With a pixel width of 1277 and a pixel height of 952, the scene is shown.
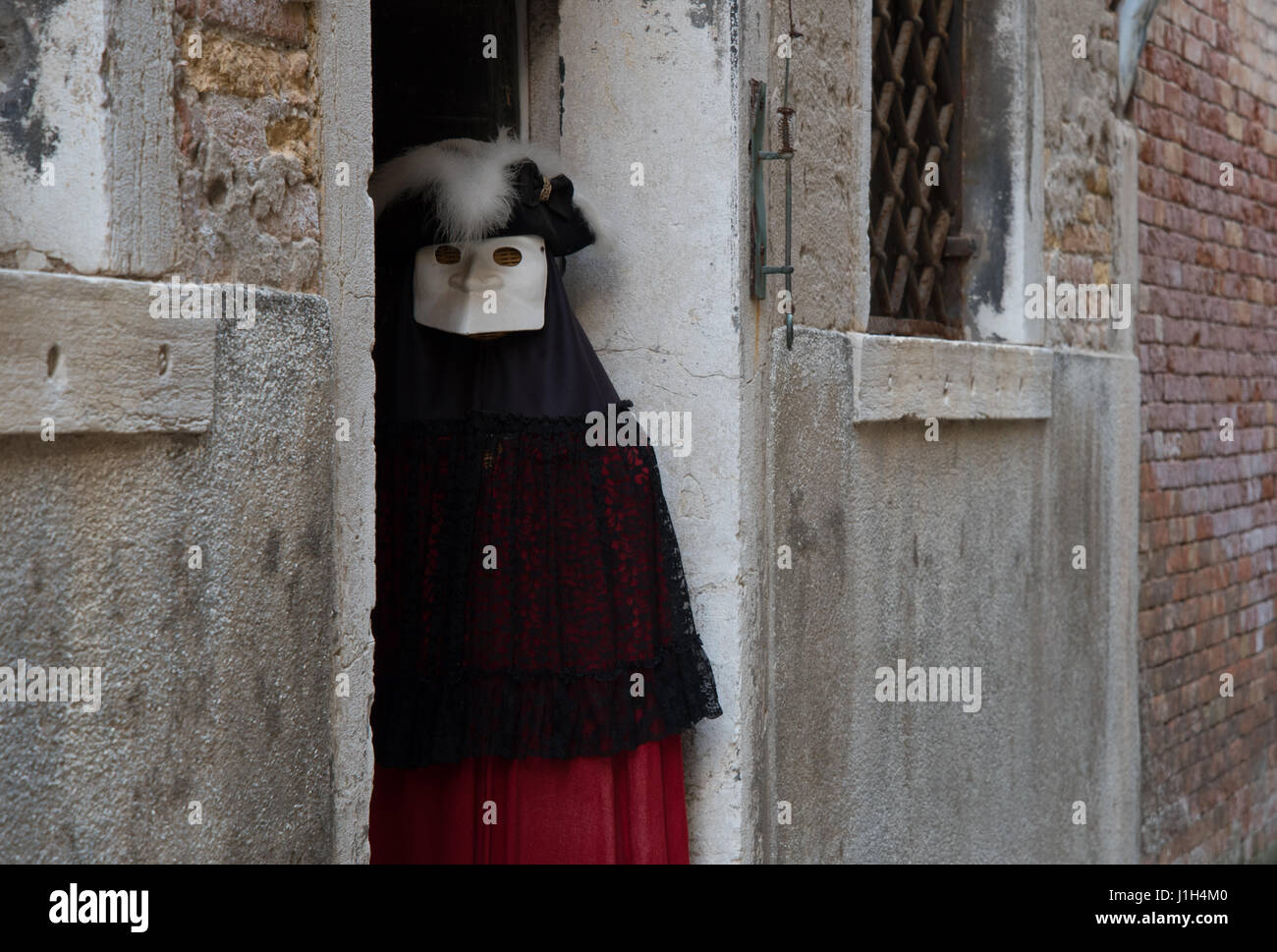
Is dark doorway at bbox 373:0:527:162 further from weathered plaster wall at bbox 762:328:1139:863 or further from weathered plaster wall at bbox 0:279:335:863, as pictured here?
weathered plaster wall at bbox 0:279:335:863

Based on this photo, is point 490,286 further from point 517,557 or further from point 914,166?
point 914,166

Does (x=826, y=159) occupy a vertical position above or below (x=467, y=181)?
above

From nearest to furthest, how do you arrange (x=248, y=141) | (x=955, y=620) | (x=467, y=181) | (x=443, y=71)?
(x=248, y=141) < (x=467, y=181) < (x=443, y=71) < (x=955, y=620)

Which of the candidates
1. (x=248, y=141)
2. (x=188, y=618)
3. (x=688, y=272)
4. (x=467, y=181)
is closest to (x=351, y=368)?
(x=248, y=141)

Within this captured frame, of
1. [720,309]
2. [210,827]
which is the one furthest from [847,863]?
[210,827]

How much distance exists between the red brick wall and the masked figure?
2749 mm

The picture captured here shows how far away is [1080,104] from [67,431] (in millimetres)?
3614

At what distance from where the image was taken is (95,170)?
1.94 m

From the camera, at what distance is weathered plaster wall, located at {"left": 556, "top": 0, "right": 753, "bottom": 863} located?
120 inches

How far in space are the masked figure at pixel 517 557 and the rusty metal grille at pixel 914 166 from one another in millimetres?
1202

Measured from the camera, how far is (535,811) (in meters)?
2.88

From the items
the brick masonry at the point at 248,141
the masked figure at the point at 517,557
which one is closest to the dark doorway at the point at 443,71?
the masked figure at the point at 517,557

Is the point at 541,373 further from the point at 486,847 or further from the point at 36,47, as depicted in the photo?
the point at 36,47

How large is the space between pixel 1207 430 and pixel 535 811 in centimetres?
362
